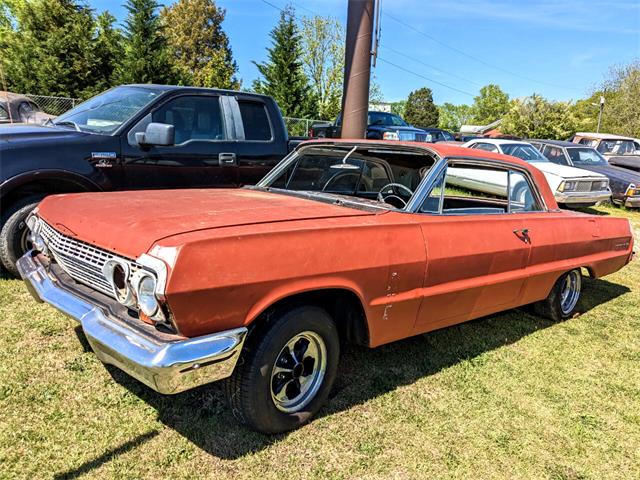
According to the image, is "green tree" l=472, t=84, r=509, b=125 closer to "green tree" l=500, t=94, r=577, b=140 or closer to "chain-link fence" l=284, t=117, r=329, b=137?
"green tree" l=500, t=94, r=577, b=140

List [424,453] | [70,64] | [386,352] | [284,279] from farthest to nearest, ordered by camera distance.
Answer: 1. [70,64]
2. [386,352]
3. [424,453]
4. [284,279]

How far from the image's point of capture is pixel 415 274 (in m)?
2.98

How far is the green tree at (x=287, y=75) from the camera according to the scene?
84.9 ft

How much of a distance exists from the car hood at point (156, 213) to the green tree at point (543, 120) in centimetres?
3503

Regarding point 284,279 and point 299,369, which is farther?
point 299,369

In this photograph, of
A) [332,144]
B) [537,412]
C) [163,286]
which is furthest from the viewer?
[332,144]

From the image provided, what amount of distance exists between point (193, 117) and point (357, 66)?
3494mm

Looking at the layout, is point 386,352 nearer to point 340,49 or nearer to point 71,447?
point 71,447

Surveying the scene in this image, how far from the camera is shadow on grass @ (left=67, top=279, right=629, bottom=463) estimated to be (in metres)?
2.60

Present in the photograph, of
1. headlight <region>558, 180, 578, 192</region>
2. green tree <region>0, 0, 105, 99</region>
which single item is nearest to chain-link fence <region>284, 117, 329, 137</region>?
green tree <region>0, 0, 105, 99</region>

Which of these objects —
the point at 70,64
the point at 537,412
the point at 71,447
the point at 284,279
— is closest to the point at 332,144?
the point at 284,279

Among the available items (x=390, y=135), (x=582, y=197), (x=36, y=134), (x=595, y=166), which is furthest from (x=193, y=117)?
(x=595, y=166)

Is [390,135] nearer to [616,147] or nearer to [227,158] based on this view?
[616,147]

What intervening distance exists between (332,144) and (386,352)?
68.5 inches
